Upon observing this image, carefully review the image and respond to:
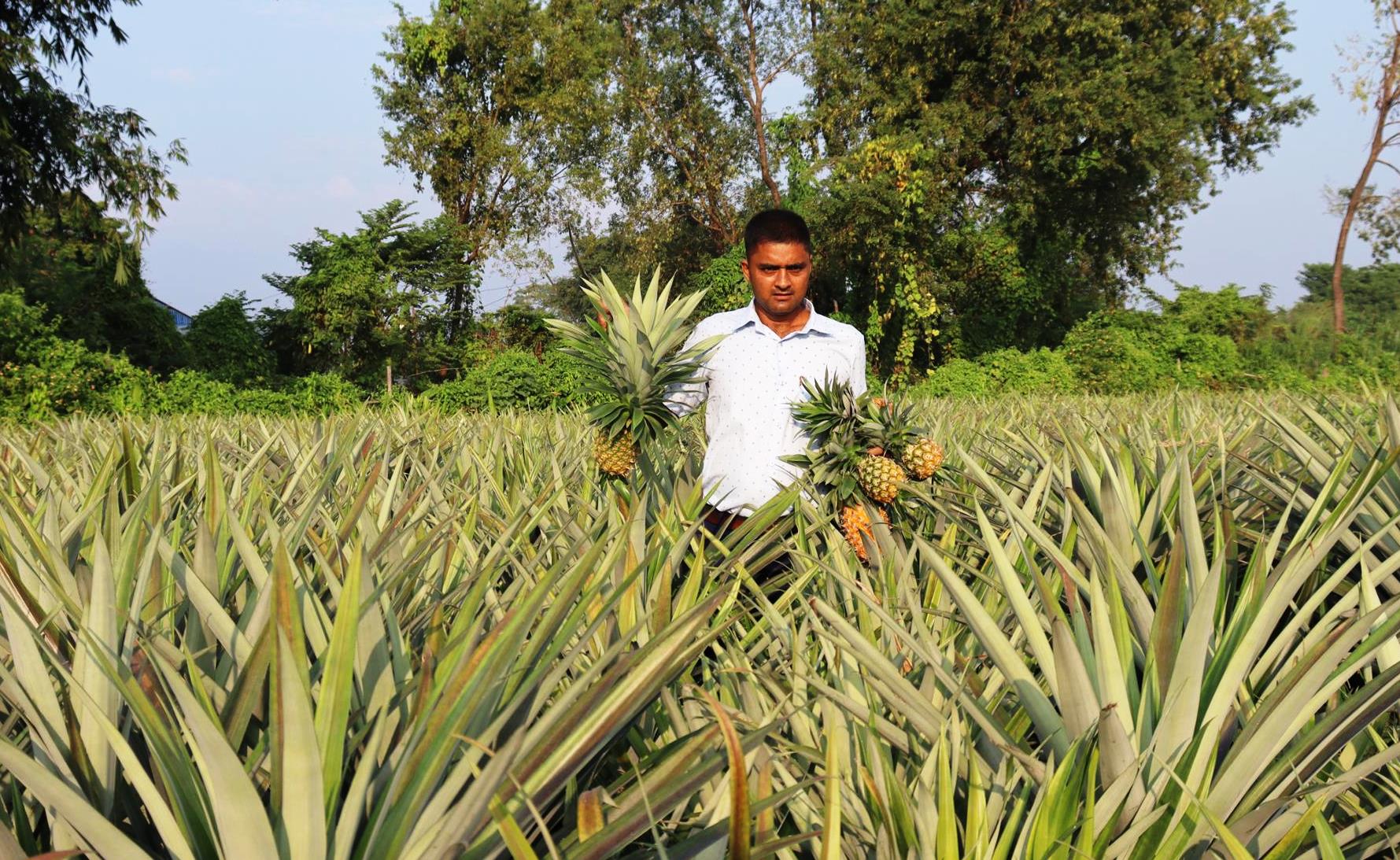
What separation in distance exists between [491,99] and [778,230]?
26007 millimetres

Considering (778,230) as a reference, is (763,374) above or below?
below

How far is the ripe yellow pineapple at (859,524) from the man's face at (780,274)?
77 cm

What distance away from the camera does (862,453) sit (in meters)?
2.44

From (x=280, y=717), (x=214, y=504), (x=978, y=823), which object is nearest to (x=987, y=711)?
(x=978, y=823)

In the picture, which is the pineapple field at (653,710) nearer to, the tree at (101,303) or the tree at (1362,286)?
the tree at (101,303)

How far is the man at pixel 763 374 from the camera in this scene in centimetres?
297

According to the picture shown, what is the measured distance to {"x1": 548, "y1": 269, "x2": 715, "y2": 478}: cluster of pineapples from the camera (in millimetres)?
2572

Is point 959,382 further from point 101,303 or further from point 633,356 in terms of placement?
point 633,356

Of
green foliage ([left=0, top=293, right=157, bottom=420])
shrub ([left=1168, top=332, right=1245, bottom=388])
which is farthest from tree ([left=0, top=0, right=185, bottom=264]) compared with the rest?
shrub ([left=1168, top=332, right=1245, bottom=388])

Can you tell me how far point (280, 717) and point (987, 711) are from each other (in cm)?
102

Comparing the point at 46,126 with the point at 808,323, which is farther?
the point at 46,126

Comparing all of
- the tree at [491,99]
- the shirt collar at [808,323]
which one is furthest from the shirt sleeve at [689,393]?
the tree at [491,99]

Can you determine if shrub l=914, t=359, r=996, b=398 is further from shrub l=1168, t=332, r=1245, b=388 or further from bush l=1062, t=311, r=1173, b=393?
shrub l=1168, t=332, r=1245, b=388

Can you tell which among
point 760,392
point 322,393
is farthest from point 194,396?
point 760,392
